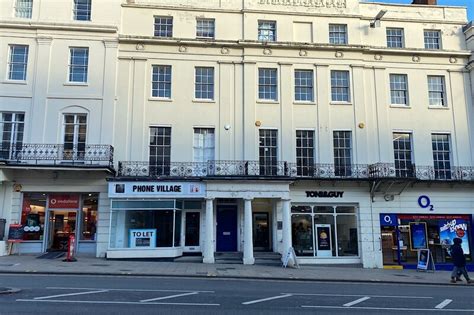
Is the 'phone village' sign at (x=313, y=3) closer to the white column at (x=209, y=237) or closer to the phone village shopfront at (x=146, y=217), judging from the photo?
the phone village shopfront at (x=146, y=217)

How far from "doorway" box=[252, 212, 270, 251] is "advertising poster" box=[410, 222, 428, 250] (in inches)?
286

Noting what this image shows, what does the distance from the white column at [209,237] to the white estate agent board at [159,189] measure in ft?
2.04

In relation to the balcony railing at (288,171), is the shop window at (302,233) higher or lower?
lower

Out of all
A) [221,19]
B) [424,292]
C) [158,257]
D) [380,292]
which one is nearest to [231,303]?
[380,292]

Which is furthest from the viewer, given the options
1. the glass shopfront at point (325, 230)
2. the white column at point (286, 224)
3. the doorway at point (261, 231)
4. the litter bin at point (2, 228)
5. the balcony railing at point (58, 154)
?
the doorway at point (261, 231)

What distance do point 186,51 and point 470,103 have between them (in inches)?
613

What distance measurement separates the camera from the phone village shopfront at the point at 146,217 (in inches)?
744

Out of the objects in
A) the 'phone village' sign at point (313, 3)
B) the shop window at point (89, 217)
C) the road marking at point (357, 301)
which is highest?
the 'phone village' sign at point (313, 3)

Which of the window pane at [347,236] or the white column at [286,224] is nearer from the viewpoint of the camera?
the white column at [286,224]

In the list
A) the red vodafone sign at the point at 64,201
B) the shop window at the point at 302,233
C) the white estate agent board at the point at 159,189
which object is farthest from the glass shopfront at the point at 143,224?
the shop window at the point at 302,233

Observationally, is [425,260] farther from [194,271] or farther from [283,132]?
[194,271]

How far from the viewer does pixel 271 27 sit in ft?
73.4

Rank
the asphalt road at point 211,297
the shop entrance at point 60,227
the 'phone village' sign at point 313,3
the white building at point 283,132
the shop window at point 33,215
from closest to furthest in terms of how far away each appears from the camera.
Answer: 1. the asphalt road at point 211,297
2. the shop window at point 33,215
3. the white building at point 283,132
4. the shop entrance at point 60,227
5. the 'phone village' sign at point 313,3

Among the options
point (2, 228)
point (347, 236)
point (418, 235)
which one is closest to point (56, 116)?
point (2, 228)
